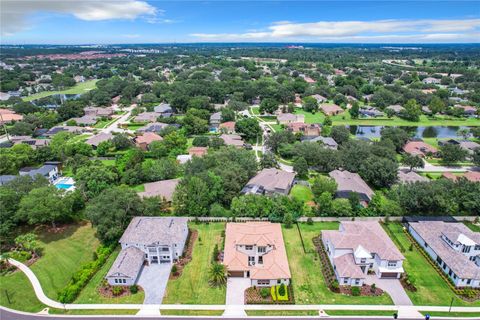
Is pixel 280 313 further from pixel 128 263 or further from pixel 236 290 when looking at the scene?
pixel 128 263

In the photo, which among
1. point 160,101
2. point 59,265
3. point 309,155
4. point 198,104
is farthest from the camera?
point 160,101

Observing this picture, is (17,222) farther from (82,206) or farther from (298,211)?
(298,211)

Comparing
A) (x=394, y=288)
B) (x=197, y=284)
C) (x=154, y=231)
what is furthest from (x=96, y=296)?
(x=394, y=288)

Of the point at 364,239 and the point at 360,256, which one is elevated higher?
the point at 364,239

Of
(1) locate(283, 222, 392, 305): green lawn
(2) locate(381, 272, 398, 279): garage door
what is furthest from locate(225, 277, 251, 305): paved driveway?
(2) locate(381, 272, 398, 279): garage door

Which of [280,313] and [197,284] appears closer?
[280,313]

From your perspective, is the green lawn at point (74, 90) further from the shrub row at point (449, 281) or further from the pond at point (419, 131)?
the shrub row at point (449, 281)

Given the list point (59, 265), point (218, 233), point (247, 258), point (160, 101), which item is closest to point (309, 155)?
point (218, 233)
